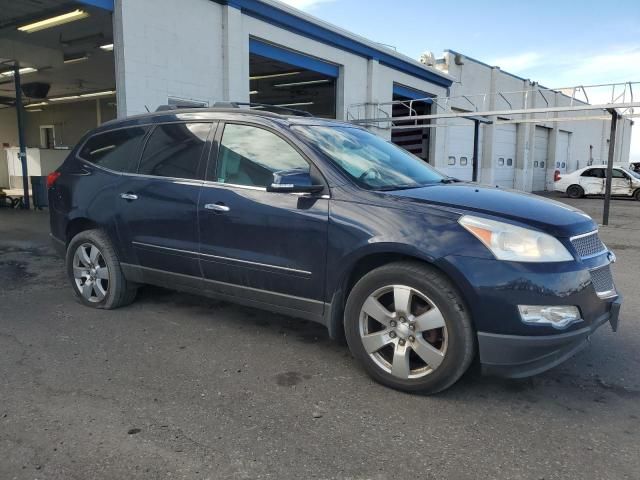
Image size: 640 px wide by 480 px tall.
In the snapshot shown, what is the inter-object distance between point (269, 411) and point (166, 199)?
2.16 meters

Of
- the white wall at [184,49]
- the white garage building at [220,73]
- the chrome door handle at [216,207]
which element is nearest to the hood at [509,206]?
the chrome door handle at [216,207]

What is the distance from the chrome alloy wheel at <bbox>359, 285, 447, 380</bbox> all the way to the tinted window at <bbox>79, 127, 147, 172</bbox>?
278 cm

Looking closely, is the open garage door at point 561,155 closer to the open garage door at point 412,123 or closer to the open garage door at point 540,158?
the open garage door at point 540,158

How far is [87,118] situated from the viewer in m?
23.3

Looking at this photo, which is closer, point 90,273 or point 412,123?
point 90,273

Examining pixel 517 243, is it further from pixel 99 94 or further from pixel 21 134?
pixel 99 94

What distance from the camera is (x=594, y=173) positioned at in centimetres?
2511

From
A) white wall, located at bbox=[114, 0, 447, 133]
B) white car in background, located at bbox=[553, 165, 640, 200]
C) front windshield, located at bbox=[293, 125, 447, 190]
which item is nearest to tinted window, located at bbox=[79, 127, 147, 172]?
front windshield, located at bbox=[293, 125, 447, 190]

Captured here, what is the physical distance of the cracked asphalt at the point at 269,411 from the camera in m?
2.61

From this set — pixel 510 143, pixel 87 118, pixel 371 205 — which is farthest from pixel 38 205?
pixel 510 143

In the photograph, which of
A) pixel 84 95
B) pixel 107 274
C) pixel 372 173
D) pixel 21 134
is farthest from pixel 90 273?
pixel 84 95

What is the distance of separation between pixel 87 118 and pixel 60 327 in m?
21.3

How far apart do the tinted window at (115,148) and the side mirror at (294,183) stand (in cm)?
192

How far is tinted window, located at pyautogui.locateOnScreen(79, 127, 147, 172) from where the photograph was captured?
4.91 meters
